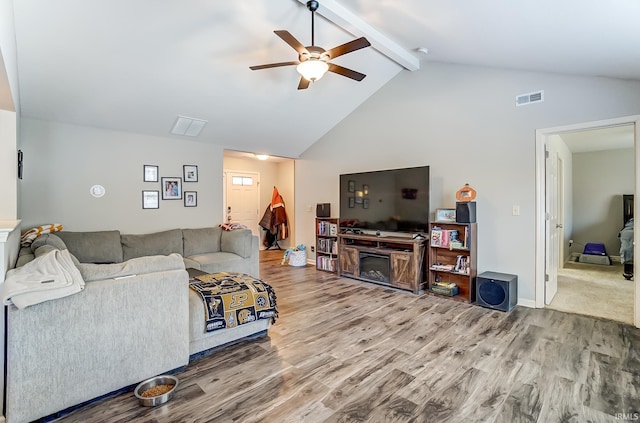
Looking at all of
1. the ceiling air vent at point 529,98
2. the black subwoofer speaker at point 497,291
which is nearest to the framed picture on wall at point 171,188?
the black subwoofer speaker at point 497,291

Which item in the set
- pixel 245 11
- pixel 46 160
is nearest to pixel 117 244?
pixel 46 160

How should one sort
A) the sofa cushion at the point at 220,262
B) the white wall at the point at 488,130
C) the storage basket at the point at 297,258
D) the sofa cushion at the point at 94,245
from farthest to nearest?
the storage basket at the point at 297,258 → the sofa cushion at the point at 220,262 → the sofa cushion at the point at 94,245 → the white wall at the point at 488,130

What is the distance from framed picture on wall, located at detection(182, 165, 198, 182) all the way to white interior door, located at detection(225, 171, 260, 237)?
2420 millimetres

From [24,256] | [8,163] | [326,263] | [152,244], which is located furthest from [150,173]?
[326,263]

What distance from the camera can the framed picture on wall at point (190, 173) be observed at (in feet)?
16.9

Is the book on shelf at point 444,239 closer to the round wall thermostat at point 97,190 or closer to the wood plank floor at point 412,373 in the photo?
the wood plank floor at point 412,373

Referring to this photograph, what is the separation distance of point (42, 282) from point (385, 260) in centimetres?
389

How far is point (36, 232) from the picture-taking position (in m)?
3.49

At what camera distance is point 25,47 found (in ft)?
9.61

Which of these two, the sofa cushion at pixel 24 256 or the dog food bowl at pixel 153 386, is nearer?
the dog food bowl at pixel 153 386

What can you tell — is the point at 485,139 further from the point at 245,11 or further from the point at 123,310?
the point at 123,310

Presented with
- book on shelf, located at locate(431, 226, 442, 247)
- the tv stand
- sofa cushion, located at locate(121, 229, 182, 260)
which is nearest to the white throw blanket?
sofa cushion, located at locate(121, 229, 182, 260)

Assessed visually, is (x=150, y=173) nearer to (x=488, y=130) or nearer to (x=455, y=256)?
(x=455, y=256)

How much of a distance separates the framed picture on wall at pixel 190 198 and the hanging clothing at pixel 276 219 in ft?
9.79
